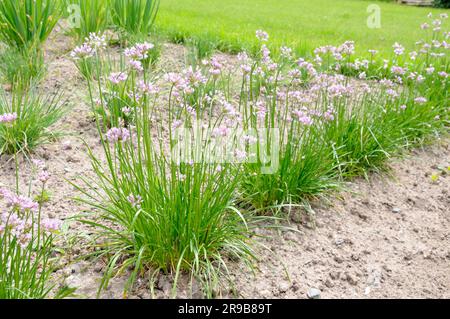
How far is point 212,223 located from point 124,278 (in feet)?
1.78

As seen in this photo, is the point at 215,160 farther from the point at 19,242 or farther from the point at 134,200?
the point at 19,242

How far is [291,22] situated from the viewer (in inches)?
468

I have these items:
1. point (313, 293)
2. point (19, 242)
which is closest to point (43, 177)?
point (19, 242)

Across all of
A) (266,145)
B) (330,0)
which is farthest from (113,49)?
(330,0)

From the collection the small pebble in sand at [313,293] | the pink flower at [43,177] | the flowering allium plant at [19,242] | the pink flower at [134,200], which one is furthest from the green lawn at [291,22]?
the flowering allium plant at [19,242]

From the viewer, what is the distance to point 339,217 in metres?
3.62

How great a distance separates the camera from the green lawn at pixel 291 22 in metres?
8.24

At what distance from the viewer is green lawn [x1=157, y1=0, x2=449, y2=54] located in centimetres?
824

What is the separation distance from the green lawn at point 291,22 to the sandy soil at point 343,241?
2.82 m

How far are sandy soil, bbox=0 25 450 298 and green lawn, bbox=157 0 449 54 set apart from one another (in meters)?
2.82

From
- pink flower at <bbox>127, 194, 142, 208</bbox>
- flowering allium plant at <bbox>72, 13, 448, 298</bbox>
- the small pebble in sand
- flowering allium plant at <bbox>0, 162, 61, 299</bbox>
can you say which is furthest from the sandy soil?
pink flower at <bbox>127, 194, 142, 208</bbox>

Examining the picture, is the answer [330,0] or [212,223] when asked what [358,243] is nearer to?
[212,223]

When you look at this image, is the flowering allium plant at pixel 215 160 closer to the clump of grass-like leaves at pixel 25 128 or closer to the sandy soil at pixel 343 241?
the sandy soil at pixel 343 241
